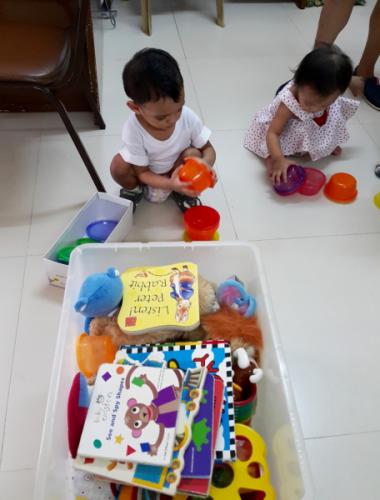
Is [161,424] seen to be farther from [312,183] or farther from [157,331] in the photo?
[312,183]

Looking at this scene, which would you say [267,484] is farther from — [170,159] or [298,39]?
[298,39]

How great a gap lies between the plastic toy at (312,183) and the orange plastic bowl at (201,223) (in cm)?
38

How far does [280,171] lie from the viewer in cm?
138

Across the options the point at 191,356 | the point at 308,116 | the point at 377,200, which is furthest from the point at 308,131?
the point at 191,356

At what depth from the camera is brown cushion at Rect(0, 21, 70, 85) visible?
1.10 meters

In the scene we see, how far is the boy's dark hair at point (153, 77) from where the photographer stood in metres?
0.96

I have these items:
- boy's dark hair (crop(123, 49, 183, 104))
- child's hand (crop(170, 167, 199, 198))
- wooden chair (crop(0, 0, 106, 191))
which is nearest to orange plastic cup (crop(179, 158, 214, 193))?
child's hand (crop(170, 167, 199, 198))

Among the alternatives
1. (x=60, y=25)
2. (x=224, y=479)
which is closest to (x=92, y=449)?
(x=224, y=479)

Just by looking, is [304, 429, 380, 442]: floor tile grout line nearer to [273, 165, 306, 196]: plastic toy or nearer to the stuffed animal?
the stuffed animal

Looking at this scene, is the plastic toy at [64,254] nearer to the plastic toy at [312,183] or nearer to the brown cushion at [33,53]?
the brown cushion at [33,53]

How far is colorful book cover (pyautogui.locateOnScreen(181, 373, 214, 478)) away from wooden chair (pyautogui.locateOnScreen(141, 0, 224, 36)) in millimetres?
1828

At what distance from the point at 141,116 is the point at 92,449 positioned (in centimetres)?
79

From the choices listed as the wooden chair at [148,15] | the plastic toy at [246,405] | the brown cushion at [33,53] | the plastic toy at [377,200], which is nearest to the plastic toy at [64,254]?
the brown cushion at [33,53]

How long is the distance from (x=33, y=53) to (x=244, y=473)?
3.64 ft
